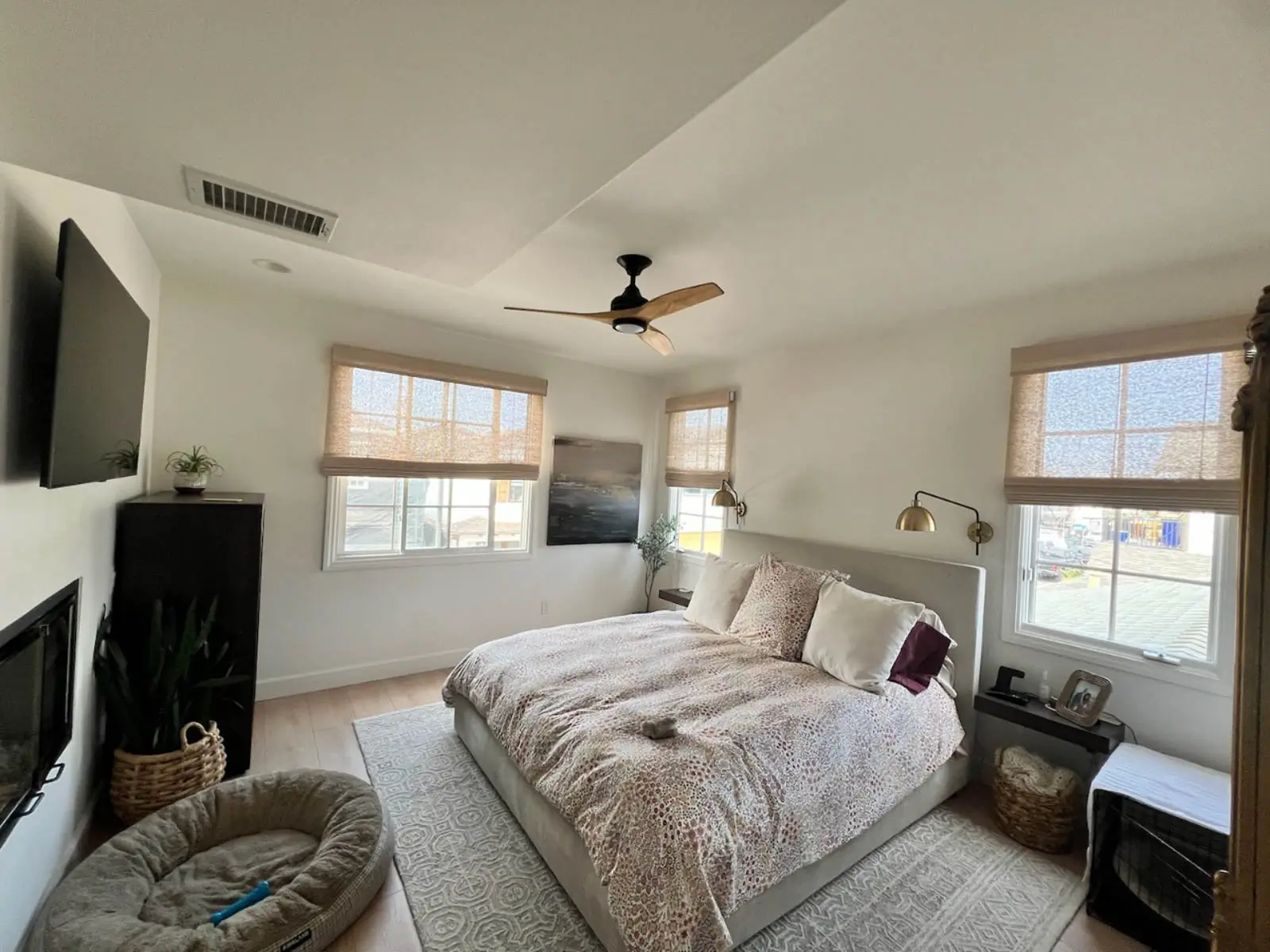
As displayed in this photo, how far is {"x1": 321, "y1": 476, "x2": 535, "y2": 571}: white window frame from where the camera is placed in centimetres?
346

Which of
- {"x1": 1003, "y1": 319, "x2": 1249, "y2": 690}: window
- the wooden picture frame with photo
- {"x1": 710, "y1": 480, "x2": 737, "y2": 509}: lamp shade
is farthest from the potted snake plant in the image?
{"x1": 1003, "y1": 319, "x2": 1249, "y2": 690}: window

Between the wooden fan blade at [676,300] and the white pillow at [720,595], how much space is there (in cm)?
175

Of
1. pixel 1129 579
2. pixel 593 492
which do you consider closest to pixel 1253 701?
pixel 1129 579

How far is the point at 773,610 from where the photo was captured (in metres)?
2.91

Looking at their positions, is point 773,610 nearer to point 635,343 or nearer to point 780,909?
point 780,909

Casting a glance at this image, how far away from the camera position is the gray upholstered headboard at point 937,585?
2.65m

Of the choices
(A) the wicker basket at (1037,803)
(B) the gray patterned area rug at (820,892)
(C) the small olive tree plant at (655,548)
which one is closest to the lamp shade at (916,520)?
(A) the wicker basket at (1037,803)

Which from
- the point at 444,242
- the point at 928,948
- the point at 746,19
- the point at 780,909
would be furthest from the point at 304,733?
the point at 746,19

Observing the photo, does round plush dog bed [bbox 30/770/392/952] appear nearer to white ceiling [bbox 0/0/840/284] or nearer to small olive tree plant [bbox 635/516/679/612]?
white ceiling [bbox 0/0/840/284]

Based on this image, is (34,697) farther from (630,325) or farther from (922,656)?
(922,656)

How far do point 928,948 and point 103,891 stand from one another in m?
2.67

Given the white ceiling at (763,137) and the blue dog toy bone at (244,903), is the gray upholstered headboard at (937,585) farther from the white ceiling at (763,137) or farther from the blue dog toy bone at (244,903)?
the blue dog toy bone at (244,903)

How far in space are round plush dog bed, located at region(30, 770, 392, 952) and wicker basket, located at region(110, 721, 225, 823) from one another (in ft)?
0.83

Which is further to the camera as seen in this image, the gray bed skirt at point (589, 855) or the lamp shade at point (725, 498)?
the lamp shade at point (725, 498)
